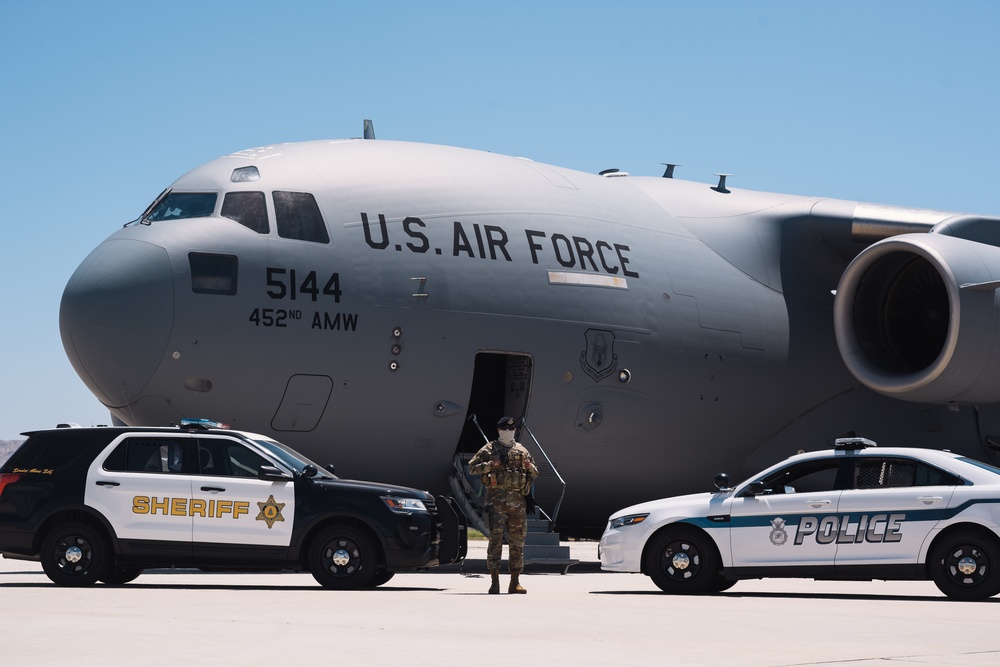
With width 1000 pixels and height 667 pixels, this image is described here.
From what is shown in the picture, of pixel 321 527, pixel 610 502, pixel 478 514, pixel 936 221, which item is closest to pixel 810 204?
pixel 936 221

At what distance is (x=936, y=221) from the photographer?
794 inches

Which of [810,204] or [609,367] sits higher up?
[810,204]

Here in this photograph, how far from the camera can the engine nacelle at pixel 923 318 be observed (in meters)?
17.8

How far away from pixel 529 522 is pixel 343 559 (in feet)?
13.9

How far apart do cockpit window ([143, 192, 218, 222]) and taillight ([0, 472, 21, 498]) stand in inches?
159

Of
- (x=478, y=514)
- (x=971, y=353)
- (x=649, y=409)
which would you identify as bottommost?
(x=478, y=514)

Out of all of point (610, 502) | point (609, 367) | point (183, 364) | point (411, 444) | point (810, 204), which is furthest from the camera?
point (810, 204)

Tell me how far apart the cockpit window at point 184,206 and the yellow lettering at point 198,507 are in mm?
4381

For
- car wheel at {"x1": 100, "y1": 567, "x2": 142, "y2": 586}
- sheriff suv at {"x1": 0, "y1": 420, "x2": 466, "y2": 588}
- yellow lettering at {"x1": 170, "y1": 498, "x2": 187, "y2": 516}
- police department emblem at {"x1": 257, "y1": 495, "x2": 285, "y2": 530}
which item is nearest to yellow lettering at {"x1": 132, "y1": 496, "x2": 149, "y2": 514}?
sheriff suv at {"x1": 0, "y1": 420, "x2": 466, "y2": 588}

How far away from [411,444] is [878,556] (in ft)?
20.6

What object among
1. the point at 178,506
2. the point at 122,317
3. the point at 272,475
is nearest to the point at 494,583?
the point at 272,475

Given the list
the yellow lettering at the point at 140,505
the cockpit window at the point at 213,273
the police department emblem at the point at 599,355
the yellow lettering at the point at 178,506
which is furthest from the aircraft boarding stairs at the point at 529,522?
the yellow lettering at the point at 140,505

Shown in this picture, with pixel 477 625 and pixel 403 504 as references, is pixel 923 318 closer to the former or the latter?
pixel 403 504

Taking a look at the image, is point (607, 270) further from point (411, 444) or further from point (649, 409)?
point (411, 444)
